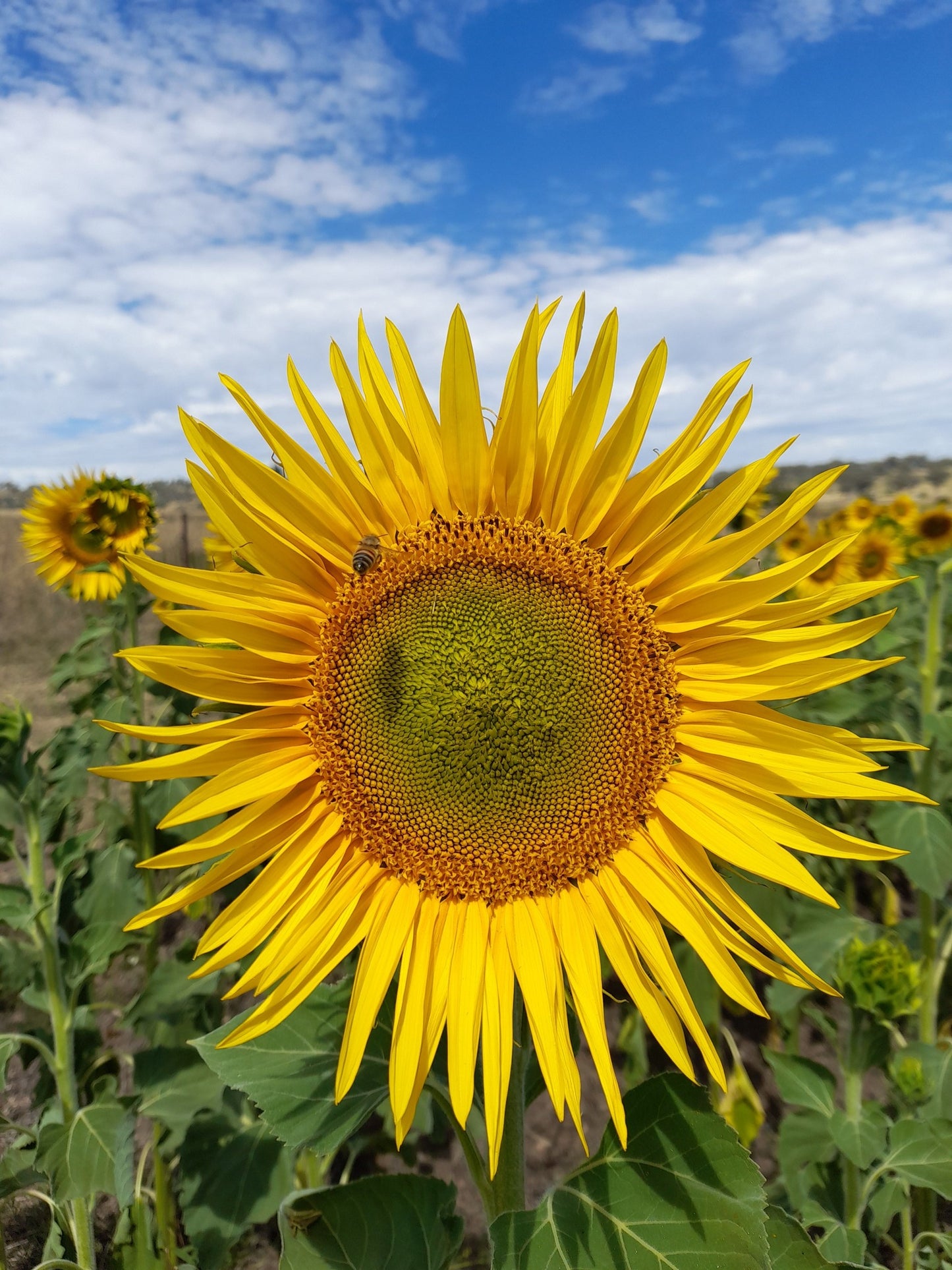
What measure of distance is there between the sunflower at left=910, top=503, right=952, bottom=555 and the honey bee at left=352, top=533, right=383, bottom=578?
629cm

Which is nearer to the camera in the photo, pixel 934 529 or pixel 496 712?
pixel 496 712

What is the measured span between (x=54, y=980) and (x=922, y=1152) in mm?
2729

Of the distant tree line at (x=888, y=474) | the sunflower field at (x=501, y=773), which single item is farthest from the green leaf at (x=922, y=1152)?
the distant tree line at (x=888, y=474)

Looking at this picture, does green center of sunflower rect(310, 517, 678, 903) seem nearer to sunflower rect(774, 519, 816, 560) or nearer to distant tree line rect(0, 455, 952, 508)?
sunflower rect(774, 519, 816, 560)

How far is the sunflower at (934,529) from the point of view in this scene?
22.4 ft

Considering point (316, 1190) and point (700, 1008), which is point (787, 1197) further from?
point (316, 1190)

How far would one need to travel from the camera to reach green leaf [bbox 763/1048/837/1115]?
259cm

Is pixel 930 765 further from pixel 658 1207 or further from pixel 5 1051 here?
pixel 5 1051

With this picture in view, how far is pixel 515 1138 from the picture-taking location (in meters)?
1.60

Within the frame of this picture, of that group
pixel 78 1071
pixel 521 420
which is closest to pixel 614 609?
pixel 521 420

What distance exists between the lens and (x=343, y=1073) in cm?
140

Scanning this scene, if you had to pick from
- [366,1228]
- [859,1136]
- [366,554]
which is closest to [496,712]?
[366,554]

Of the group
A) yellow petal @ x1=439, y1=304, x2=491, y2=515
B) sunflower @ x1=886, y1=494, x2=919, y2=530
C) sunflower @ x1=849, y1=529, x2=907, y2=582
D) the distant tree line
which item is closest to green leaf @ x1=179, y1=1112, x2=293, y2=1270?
yellow petal @ x1=439, y1=304, x2=491, y2=515

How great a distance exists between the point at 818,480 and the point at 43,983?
3.12m
